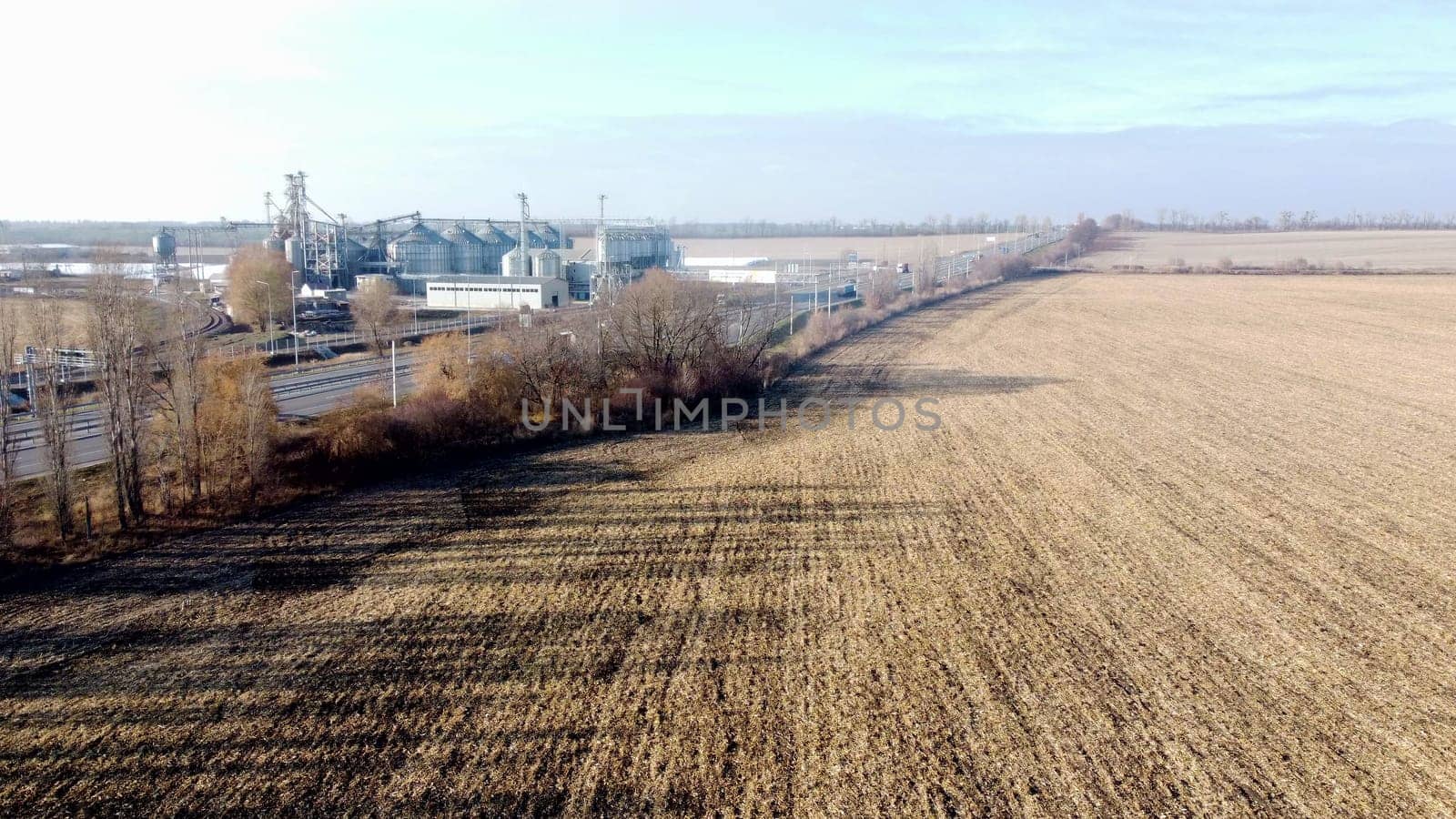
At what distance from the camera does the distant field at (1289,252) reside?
68062 mm

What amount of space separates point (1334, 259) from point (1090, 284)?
2567cm

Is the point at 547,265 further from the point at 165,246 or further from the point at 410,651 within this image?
the point at 410,651

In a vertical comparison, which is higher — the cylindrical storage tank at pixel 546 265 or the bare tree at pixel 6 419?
the cylindrical storage tank at pixel 546 265

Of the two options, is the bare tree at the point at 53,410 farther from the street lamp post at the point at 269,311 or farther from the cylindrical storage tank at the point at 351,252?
the cylindrical storage tank at the point at 351,252

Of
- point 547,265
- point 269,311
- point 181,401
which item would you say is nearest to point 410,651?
point 181,401

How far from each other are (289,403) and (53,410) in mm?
8263

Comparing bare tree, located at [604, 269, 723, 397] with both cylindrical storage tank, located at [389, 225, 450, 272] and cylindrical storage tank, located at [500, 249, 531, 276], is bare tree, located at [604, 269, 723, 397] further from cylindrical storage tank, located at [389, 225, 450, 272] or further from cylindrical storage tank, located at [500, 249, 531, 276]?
cylindrical storage tank, located at [389, 225, 450, 272]

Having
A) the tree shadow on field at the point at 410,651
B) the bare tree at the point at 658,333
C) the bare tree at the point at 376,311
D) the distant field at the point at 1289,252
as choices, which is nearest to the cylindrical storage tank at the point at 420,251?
the bare tree at the point at 376,311

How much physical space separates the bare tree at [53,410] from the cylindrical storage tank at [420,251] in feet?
139

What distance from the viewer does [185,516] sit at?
15.6m

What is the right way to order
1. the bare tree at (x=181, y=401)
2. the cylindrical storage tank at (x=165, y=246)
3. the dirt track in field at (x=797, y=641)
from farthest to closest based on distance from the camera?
the cylindrical storage tank at (x=165, y=246), the bare tree at (x=181, y=401), the dirt track in field at (x=797, y=641)

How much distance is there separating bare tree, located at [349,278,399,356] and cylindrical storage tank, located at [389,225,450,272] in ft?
70.3

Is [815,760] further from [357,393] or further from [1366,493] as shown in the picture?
[357,393]

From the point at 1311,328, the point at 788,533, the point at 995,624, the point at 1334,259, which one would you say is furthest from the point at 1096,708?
the point at 1334,259
